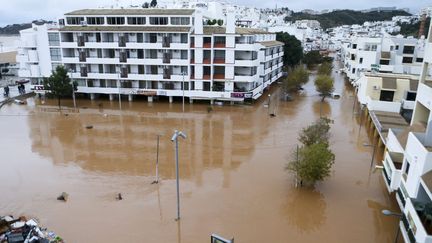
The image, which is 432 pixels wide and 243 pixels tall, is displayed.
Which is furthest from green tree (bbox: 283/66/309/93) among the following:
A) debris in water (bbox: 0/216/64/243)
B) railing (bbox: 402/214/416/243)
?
debris in water (bbox: 0/216/64/243)

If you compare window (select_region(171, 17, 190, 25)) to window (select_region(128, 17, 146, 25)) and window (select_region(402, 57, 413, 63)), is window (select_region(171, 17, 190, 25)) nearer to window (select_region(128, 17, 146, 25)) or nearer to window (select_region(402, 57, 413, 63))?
window (select_region(128, 17, 146, 25))

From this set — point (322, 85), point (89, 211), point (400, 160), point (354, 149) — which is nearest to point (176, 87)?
point (322, 85)

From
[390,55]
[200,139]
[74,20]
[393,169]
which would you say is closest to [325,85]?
[390,55]

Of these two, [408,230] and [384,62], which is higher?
[384,62]

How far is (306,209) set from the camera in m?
18.4

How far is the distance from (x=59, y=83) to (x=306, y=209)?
110 feet

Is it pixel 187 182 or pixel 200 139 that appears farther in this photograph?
pixel 200 139

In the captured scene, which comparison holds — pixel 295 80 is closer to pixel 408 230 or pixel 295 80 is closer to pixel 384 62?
pixel 384 62

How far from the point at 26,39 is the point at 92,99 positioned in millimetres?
11564

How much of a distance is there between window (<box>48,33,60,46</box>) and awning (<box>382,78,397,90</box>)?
40158 millimetres

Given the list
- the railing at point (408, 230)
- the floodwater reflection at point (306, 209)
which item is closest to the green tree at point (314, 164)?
the floodwater reflection at point (306, 209)

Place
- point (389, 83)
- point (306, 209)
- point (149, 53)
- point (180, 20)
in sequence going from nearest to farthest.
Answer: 1. point (306, 209)
2. point (389, 83)
3. point (180, 20)
4. point (149, 53)

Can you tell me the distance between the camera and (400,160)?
756 inches

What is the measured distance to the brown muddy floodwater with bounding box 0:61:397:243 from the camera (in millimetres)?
16547
